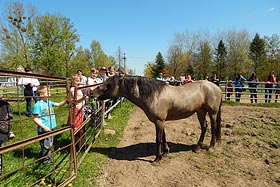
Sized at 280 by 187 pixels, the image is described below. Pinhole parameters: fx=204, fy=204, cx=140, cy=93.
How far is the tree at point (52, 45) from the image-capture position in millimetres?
26594

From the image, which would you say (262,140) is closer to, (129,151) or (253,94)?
(129,151)

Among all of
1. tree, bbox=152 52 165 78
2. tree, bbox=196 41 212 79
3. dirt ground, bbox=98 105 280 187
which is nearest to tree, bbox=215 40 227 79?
tree, bbox=196 41 212 79

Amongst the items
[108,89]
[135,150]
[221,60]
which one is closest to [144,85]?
[108,89]

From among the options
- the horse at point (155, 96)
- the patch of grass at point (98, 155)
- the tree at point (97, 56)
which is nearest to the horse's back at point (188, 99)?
the horse at point (155, 96)

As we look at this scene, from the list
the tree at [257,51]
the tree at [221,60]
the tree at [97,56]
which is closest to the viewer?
the tree at [257,51]

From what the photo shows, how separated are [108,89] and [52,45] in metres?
27.5

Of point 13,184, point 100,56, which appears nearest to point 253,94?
point 13,184

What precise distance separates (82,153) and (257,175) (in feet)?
11.5

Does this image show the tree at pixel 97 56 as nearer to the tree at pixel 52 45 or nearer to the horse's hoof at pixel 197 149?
the tree at pixel 52 45

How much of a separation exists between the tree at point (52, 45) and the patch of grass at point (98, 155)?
73.5ft

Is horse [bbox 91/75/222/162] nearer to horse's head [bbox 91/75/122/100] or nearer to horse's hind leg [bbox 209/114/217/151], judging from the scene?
horse's head [bbox 91/75/122/100]

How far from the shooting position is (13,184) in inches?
123

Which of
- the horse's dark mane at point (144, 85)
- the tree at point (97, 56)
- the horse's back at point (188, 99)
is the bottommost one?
the horse's back at point (188, 99)

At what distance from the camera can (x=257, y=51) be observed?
1470 inches
